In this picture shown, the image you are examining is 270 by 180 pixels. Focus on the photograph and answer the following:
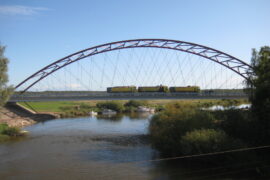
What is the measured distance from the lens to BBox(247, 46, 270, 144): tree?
18562 mm

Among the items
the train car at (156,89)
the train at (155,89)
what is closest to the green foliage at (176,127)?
the train at (155,89)

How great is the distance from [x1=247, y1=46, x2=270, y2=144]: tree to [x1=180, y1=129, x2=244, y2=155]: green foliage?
2921mm

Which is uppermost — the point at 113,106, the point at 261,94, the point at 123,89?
the point at 123,89

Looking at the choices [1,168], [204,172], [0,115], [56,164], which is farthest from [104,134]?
[0,115]

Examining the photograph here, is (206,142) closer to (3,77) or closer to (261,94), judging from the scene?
(261,94)

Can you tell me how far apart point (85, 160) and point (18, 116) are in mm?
28992

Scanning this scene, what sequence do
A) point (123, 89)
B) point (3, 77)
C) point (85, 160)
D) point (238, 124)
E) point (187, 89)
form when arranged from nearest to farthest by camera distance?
point (85, 160) → point (238, 124) → point (3, 77) → point (187, 89) → point (123, 89)

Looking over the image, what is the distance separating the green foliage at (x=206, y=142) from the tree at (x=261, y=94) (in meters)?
2.92

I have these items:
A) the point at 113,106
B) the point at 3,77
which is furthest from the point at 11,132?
Answer: the point at 113,106

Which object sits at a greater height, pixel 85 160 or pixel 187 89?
pixel 187 89

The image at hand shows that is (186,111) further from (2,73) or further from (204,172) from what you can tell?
(2,73)

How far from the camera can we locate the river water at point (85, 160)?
16.1 metres

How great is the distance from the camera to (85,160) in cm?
1912

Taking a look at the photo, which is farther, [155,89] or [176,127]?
[155,89]
